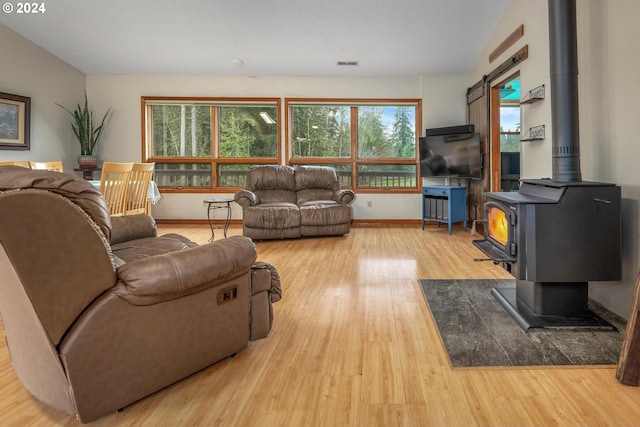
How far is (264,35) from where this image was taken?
5.33 m

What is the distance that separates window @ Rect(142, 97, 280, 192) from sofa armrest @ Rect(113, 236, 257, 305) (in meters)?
5.10

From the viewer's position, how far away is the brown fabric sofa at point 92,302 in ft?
3.95

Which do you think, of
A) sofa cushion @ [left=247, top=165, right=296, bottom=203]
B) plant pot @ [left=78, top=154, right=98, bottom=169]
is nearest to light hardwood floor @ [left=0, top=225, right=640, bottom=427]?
sofa cushion @ [left=247, top=165, right=296, bottom=203]

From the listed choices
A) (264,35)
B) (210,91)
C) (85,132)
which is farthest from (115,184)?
(210,91)

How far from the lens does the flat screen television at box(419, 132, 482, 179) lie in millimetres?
5574

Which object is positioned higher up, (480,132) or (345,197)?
(480,132)

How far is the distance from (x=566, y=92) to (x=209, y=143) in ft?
18.0

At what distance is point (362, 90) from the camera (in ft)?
21.6

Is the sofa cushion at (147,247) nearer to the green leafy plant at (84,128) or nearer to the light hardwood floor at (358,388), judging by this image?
the light hardwood floor at (358,388)

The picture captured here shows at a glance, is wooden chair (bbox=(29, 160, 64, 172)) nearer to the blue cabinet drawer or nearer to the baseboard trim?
the baseboard trim

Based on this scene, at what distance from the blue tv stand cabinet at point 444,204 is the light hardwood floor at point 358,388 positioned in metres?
3.53

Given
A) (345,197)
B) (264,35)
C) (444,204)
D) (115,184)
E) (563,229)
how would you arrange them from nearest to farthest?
(563,229)
(115,184)
(264,35)
(345,197)
(444,204)

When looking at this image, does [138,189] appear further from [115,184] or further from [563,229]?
[563,229]

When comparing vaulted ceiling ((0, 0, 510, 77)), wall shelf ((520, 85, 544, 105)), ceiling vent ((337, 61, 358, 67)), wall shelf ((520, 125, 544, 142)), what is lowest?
wall shelf ((520, 125, 544, 142))
